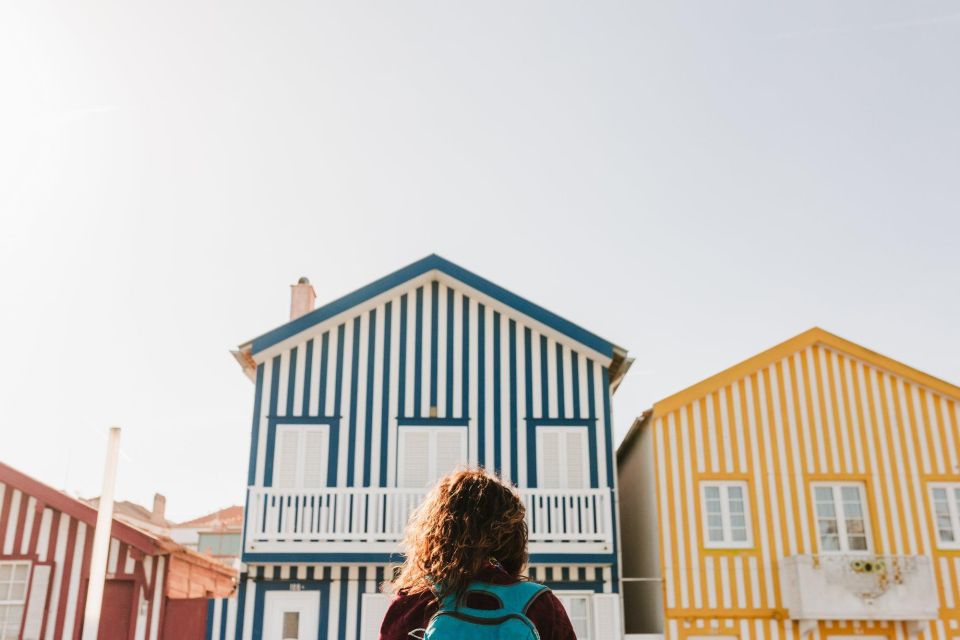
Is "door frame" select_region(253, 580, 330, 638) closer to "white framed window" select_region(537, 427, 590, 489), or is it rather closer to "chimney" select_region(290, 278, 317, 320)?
"white framed window" select_region(537, 427, 590, 489)

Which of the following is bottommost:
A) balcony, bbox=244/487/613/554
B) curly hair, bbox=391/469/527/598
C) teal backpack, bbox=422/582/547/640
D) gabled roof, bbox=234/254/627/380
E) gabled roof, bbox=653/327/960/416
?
teal backpack, bbox=422/582/547/640

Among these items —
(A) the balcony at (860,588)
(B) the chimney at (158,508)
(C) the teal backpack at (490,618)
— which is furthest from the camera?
(B) the chimney at (158,508)

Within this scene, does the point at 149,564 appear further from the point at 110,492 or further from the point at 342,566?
the point at 110,492

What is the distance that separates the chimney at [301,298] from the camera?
1941 cm

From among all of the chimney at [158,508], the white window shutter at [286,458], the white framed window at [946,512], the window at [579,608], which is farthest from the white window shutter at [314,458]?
the chimney at [158,508]

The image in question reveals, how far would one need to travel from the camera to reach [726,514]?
16.6 m

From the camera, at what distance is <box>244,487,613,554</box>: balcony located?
15883 mm

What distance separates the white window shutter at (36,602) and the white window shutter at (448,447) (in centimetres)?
674

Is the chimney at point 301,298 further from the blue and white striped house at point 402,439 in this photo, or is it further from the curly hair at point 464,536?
the curly hair at point 464,536

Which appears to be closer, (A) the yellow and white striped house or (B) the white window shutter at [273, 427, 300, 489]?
(A) the yellow and white striped house

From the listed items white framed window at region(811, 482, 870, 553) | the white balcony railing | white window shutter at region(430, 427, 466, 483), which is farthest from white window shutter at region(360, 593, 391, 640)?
white framed window at region(811, 482, 870, 553)

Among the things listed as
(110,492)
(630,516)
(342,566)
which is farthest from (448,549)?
(630,516)

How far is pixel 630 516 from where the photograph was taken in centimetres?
1911

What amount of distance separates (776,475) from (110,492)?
37.6 feet
